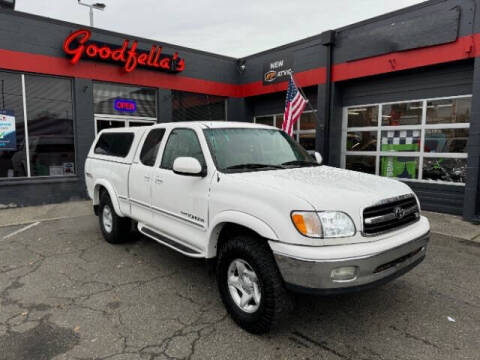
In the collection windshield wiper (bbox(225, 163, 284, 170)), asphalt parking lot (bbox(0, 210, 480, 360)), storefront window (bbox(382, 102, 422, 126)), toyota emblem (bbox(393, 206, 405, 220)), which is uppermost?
storefront window (bbox(382, 102, 422, 126))

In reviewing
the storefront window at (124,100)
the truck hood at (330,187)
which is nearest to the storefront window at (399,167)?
the truck hood at (330,187)

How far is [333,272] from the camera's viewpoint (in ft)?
8.47

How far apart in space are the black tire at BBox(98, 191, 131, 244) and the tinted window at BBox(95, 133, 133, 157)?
2.40 ft

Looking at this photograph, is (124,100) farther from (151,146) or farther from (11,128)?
(151,146)

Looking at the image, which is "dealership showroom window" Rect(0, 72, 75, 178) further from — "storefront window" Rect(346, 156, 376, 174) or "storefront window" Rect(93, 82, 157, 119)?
"storefront window" Rect(346, 156, 376, 174)

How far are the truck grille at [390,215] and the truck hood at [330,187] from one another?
6cm

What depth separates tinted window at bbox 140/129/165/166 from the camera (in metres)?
4.54

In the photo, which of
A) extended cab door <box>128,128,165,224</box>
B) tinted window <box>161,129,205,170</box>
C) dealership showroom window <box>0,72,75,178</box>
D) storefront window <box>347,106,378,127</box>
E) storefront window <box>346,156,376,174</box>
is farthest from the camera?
storefront window <box>346,156,376,174</box>

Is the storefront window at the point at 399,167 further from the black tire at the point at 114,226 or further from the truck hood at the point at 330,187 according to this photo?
the black tire at the point at 114,226

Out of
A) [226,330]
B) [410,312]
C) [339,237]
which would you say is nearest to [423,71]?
[410,312]

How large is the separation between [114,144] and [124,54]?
18.4ft

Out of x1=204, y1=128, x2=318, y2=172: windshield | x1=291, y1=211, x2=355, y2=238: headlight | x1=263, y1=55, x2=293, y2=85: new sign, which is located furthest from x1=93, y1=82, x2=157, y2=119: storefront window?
x1=291, y1=211, x2=355, y2=238: headlight

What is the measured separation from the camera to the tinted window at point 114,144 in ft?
17.2

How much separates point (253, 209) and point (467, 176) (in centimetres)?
655
